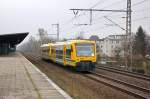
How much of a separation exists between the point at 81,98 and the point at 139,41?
9511 centimetres

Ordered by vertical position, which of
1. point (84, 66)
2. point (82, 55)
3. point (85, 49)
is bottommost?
point (84, 66)

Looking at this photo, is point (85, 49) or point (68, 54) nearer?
point (85, 49)

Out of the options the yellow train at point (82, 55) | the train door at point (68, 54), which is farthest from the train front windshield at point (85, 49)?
the train door at point (68, 54)

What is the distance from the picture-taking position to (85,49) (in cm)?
3106

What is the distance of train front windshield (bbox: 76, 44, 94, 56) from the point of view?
3078 cm

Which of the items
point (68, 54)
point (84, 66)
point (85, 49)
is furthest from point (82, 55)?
point (68, 54)

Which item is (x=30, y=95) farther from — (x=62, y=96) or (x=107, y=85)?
(x=107, y=85)

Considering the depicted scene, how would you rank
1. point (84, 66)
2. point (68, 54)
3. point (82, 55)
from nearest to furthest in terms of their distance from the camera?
Answer: point (84, 66) → point (82, 55) → point (68, 54)

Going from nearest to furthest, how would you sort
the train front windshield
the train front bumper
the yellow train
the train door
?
the train front bumper
the yellow train
the train front windshield
the train door

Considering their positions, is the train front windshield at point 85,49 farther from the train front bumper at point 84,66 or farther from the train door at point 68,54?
the train door at point 68,54

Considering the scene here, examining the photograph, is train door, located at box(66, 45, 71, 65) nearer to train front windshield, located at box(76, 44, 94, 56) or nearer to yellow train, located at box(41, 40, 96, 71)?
yellow train, located at box(41, 40, 96, 71)

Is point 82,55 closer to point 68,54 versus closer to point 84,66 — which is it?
point 84,66

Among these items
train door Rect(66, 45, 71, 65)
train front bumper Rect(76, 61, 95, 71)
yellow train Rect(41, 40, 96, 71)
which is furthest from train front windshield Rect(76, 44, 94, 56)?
train door Rect(66, 45, 71, 65)

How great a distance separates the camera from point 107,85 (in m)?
21.2
